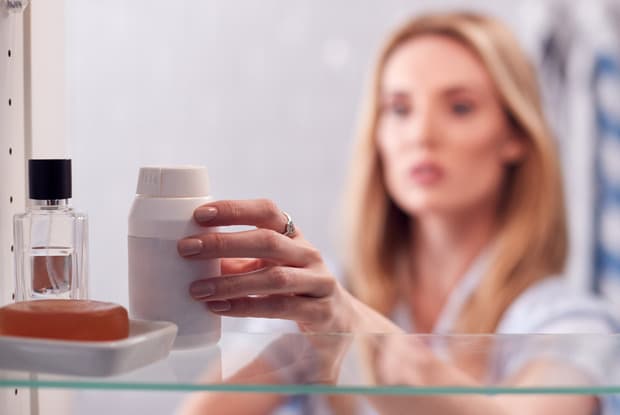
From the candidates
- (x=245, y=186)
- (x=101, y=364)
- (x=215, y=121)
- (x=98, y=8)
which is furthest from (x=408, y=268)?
(x=101, y=364)

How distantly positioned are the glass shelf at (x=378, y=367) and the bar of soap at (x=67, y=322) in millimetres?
15

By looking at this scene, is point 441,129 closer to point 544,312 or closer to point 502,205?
point 502,205

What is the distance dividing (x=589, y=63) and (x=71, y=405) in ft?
3.56

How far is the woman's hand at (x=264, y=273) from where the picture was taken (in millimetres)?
283

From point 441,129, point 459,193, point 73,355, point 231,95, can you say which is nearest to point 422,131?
point 441,129

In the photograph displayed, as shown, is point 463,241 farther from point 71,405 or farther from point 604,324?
point 71,405

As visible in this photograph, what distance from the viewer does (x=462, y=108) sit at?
4.54 ft

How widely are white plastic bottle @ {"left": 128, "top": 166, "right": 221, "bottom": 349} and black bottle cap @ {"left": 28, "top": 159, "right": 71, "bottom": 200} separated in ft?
0.14

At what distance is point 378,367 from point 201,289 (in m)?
0.08

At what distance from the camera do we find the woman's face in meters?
1.36

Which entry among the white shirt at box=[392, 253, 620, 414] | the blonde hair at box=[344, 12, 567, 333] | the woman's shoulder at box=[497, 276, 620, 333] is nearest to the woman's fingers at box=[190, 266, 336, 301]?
the white shirt at box=[392, 253, 620, 414]

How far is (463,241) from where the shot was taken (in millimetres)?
1448

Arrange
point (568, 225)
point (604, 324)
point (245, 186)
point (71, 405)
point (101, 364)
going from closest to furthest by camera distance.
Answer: point (101, 364) < point (71, 405) < point (604, 324) < point (568, 225) < point (245, 186)

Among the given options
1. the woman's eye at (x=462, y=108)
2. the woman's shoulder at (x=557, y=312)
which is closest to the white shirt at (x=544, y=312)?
the woman's shoulder at (x=557, y=312)
